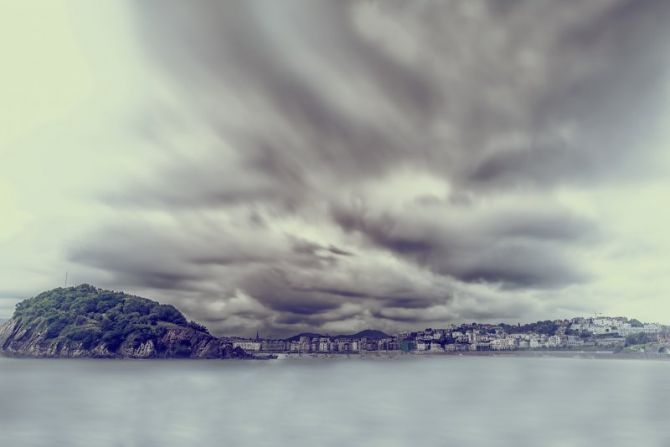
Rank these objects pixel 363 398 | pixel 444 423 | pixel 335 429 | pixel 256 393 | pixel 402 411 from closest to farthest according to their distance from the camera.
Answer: pixel 335 429 < pixel 444 423 < pixel 402 411 < pixel 363 398 < pixel 256 393

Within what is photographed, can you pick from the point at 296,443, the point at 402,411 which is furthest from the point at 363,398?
the point at 296,443

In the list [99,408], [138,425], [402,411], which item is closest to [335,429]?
[402,411]

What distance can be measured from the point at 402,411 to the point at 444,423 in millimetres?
15792

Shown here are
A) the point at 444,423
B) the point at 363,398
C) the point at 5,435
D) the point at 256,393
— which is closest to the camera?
the point at 5,435

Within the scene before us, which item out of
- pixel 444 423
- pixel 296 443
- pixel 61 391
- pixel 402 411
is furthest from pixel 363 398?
pixel 61 391

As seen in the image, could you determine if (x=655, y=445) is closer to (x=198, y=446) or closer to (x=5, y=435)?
(x=198, y=446)

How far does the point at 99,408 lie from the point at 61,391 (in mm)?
47849

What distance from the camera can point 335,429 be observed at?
217 feet

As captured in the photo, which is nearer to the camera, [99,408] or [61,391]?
[99,408]

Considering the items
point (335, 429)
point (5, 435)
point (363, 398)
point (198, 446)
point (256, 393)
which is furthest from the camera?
point (256, 393)

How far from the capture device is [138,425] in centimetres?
6700

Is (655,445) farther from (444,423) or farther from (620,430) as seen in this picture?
(444,423)

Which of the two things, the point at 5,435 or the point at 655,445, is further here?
the point at 5,435

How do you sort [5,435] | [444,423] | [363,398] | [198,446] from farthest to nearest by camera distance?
[363,398] → [444,423] → [5,435] → [198,446]
